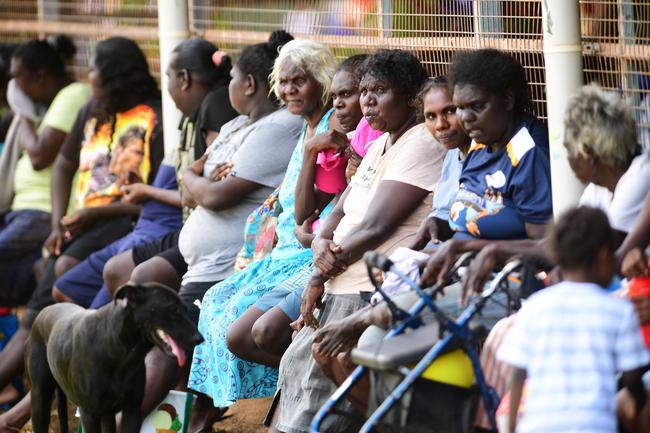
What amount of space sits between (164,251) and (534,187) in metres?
3.13

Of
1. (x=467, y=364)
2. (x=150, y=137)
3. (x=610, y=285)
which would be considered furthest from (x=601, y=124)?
(x=150, y=137)

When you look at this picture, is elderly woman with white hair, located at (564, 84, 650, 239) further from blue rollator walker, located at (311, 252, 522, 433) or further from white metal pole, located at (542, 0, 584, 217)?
white metal pole, located at (542, 0, 584, 217)

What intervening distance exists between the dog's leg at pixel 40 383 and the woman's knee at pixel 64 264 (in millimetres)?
1821

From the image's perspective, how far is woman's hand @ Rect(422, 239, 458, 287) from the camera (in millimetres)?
4801

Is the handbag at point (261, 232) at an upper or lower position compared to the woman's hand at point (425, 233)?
lower

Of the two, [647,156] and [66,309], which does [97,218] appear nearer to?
[66,309]

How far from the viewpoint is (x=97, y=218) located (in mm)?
8562

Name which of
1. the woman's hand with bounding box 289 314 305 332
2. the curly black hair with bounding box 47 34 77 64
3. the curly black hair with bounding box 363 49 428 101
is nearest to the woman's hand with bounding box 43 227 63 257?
the curly black hair with bounding box 47 34 77 64

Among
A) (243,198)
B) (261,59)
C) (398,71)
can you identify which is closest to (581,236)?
(398,71)

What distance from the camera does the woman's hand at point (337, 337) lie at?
5.27 m

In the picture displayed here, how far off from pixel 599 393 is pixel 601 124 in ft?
3.53

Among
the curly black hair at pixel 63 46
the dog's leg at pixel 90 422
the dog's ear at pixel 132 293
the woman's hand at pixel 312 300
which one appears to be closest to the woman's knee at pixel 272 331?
the woman's hand at pixel 312 300

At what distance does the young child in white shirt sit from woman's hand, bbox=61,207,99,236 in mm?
4965

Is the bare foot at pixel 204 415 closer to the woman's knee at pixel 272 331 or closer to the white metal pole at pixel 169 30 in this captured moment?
the woman's knee at pixel 272 331
